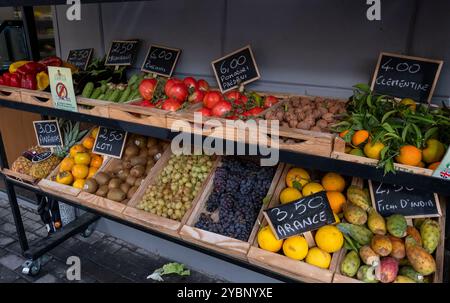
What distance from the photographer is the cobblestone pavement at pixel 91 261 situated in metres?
3.03

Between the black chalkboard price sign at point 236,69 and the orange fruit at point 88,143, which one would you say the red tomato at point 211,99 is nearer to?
the black chalkboard price sign at point 236,69

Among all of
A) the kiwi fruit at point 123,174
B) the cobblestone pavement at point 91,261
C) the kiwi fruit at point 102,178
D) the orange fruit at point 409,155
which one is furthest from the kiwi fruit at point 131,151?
the orange fruit at point 409,155

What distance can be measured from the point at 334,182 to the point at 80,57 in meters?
2.51

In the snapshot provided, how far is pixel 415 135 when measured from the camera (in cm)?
157

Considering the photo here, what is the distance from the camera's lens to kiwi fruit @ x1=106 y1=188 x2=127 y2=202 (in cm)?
242

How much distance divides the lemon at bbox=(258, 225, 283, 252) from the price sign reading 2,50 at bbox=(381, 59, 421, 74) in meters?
1.09

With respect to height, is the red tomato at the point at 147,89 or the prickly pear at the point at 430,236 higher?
the red tomato at the point at 147,89

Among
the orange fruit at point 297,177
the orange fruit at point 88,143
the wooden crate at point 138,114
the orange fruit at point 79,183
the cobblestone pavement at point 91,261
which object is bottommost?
the cobblestone pavement at point 91,261

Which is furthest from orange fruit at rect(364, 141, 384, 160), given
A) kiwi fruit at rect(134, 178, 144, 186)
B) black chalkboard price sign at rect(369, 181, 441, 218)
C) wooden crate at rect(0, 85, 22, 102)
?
wooden crate at rect(0, 85, 22, 102)

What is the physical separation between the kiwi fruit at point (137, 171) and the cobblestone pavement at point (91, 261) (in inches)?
39.8

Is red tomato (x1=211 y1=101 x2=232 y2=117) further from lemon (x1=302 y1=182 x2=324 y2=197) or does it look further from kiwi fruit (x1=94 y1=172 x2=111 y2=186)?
kiwi fruit (x1=94 y1=172 x2=111 y2=186)

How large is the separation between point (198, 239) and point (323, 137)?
91cm

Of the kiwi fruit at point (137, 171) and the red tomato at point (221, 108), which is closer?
the red tomato at point (221, 108)

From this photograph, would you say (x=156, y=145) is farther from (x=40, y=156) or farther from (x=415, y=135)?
(x=415, y=135)
